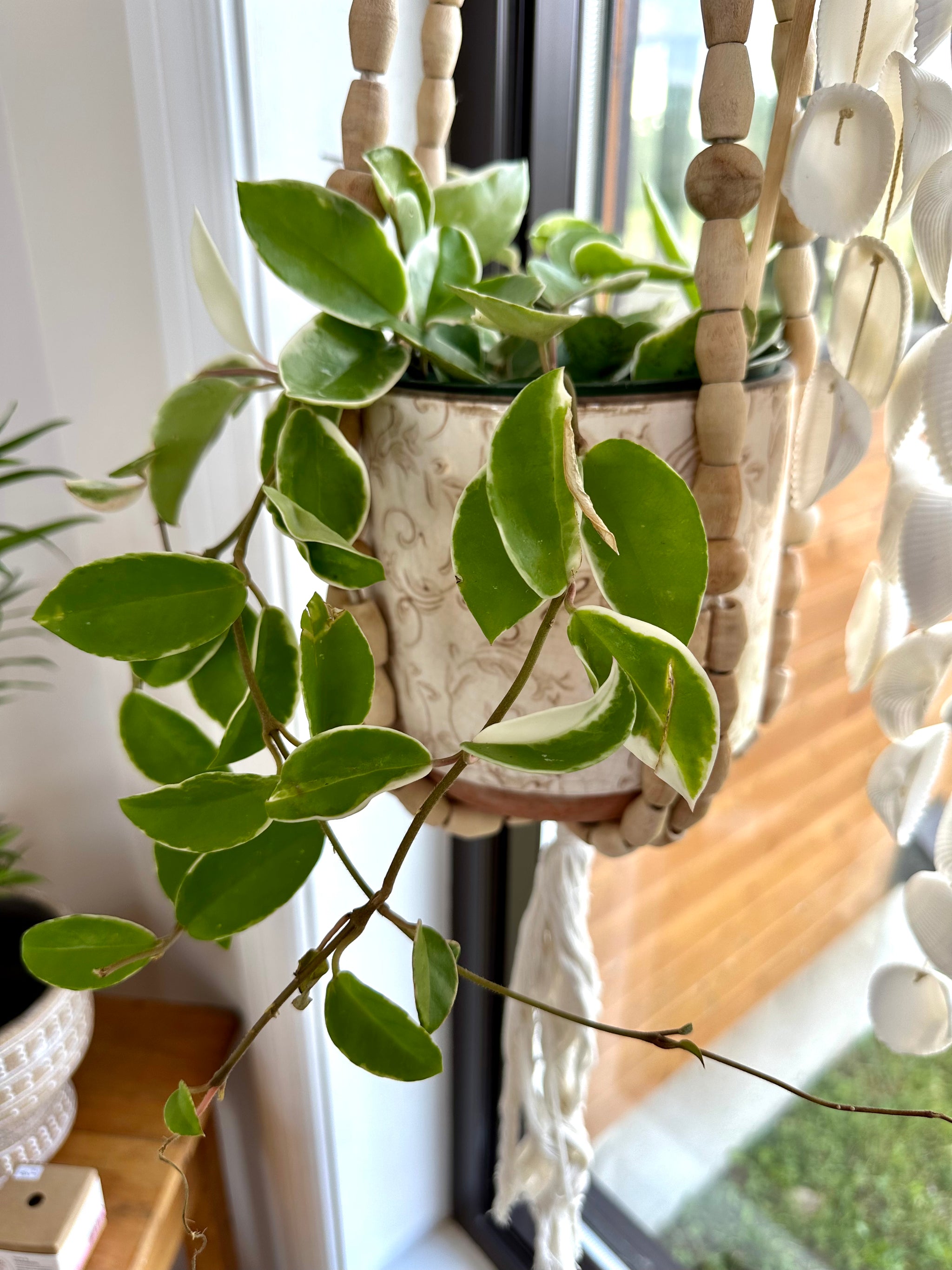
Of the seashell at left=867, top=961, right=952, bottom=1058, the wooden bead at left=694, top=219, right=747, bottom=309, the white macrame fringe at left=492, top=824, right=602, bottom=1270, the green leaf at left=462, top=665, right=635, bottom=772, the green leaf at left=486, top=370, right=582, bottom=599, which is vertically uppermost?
the wooden bead at left=694, top=219, right=747, bottom=309

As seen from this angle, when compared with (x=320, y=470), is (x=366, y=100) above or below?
above

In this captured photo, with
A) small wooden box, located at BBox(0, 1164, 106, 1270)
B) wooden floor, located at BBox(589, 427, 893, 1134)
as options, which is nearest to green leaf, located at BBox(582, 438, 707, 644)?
wooden floor, located at BBox(589, 427, 893, 1134)

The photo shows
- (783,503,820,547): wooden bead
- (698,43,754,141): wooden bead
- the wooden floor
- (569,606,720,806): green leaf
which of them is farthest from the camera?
the wooden floor

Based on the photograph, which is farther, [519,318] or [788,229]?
[788,229]

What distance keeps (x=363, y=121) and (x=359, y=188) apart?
3 cm

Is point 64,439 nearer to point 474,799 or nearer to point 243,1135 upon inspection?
point 474,799

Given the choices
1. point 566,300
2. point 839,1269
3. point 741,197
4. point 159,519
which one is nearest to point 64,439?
point 159,519

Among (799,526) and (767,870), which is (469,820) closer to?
(799,526)

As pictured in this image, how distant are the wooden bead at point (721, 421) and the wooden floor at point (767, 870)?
43 cm

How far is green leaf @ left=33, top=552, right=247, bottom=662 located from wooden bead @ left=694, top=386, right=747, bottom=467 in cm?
21

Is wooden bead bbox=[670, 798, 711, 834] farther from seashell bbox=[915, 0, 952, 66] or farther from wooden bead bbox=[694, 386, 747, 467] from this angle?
seashell bbox=[915, 0, 952, 66]

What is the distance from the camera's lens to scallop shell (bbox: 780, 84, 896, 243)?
0.37 metres

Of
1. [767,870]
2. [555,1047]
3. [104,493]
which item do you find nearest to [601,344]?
[104,493]

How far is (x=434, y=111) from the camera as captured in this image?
0.52 metres
